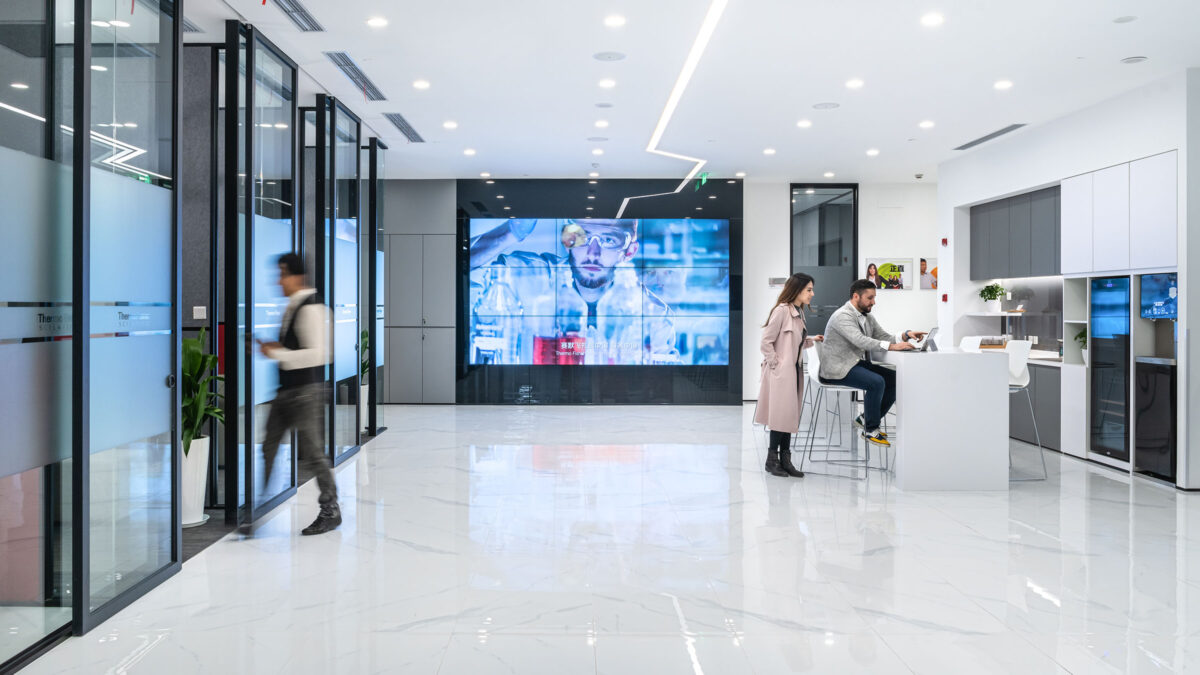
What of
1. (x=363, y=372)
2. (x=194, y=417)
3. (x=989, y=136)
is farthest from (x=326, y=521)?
(x=989, y=136)

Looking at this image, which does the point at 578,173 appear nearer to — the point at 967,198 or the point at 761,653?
the point at 967,198

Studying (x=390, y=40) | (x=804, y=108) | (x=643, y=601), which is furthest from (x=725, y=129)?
(x=643, y=601)

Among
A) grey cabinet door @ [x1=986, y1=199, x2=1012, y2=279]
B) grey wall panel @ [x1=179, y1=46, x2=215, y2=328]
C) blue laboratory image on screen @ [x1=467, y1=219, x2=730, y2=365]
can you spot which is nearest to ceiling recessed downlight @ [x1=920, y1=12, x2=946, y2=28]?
grey cabinet door @ [x1=986, y1=199, x2=1012, y2=279]

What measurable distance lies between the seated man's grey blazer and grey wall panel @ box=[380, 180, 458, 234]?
21.1 ft

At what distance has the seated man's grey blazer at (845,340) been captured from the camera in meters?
6.21

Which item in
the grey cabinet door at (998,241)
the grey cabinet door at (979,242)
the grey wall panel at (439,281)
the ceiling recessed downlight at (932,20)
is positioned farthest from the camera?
the grey wall panel at (439,281)

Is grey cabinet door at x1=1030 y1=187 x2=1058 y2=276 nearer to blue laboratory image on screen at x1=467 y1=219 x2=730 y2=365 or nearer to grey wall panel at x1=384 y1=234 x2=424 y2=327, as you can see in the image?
blue laboratory image on screen at x1=467 y1=219 x2=730 y2=365

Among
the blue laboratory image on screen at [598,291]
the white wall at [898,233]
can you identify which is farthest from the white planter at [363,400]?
the white wall at [898,233]

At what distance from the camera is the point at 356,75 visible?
6379 mm

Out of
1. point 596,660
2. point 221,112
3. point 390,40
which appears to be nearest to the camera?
point 596,660

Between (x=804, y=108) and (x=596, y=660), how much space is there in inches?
224

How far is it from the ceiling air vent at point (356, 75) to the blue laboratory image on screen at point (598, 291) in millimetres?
4446

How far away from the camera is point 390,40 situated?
18.3 feet

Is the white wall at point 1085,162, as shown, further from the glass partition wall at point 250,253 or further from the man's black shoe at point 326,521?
the glass partition wall at point 250,253
